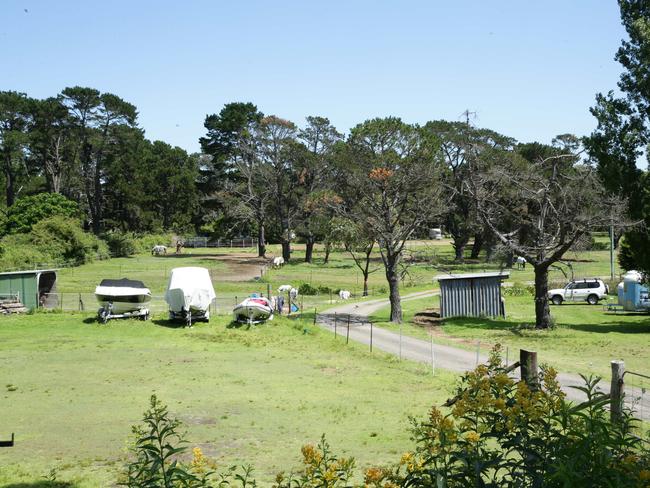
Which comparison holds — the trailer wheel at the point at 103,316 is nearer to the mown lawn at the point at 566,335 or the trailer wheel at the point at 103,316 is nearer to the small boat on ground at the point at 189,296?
the small boat on ground at the point at 189,296

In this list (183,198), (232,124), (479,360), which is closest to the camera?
(479,360)

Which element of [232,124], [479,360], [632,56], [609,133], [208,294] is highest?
[232,124]

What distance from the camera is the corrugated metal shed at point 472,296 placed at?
36.5m

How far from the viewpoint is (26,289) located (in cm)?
3703

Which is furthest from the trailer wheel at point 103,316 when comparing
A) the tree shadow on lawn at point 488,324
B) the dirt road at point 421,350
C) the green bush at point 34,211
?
the green bush at point 34,211

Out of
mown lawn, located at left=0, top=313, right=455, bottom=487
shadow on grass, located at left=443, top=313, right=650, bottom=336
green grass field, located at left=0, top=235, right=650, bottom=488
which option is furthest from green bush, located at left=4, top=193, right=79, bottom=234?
shadow on grass, located at left=443, top=313, right=650, bottom=336

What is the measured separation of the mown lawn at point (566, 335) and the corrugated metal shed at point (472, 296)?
847 mm

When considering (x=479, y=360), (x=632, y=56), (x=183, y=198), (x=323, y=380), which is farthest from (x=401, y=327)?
(x=183, y=198)

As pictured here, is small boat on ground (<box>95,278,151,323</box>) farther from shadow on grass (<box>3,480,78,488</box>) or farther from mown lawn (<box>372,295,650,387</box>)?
shadow on grass (<box>3,480,78,488</box>)

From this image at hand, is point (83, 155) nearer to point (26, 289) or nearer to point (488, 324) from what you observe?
point (26, 289)

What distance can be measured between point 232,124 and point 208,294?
6025 cm

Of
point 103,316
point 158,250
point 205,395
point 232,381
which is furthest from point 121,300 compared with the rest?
point 158,250

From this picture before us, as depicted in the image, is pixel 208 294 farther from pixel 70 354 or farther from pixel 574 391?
pixel 574 391

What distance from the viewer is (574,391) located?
60.4 feet
